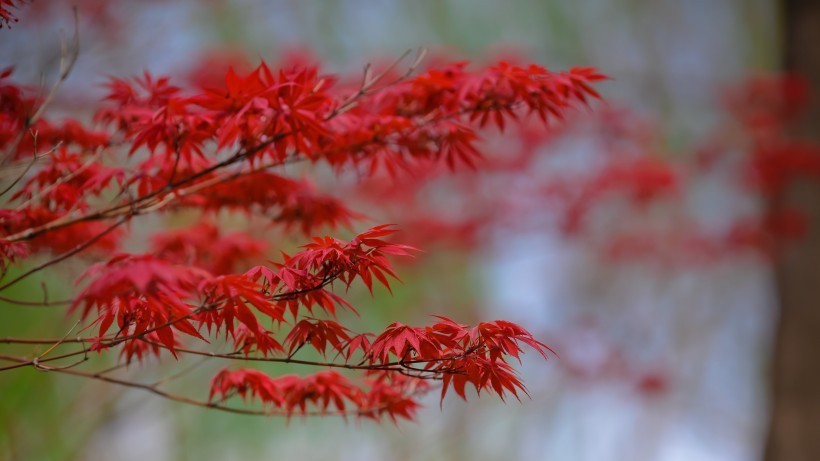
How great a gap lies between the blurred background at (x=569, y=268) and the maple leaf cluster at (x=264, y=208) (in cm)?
186

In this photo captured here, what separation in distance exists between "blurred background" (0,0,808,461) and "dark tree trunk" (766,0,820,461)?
249mm

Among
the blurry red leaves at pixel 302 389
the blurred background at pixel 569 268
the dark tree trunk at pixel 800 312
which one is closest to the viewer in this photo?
the blurry red leaves at pixel 302 389

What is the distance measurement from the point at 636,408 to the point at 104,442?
3638 mm

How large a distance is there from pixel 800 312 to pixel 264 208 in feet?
9.96

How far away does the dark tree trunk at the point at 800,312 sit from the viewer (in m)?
3.52

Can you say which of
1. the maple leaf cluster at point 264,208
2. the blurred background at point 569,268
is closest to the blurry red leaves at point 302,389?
the maple leaf cluster at point 264,208

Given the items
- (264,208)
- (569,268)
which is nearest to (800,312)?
(569,268)

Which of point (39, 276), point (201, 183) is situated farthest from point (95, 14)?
point (201, 183)

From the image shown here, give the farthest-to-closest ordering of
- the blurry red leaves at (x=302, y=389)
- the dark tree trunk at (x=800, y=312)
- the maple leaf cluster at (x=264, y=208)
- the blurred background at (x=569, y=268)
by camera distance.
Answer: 1. the blurred background at (x=569, y=268)
2. the dark tree trunk at (x=800, y=312)
3. the blurry red leaves at (x=302, y=389)
4. the maple leaf cluster at (x=264, y=208)

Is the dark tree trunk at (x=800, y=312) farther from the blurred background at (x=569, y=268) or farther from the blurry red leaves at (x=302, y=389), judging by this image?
the blurry red leaves at (x=302, y=389)

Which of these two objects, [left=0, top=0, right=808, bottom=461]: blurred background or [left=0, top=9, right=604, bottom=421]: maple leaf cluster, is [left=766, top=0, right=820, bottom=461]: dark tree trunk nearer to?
[left=0, top=0, right=808, bottom=461]: blurred background

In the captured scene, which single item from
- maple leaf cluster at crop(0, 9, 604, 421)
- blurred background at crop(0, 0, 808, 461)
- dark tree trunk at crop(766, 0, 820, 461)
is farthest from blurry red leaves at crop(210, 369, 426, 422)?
dark tree trunk at crop(766, 0, 820, 461)

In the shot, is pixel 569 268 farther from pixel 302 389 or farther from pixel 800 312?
pixel 302 389

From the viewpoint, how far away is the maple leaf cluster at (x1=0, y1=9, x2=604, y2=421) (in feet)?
4.02
